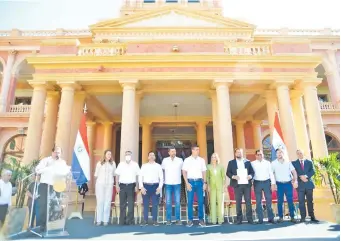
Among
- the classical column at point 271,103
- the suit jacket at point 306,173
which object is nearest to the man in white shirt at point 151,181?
the suit jacket at point 306,173

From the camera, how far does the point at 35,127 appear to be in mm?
8352

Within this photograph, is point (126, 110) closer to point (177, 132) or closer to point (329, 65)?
point (177, 132)

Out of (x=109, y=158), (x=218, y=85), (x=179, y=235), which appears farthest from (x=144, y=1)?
(x=179, y=235)

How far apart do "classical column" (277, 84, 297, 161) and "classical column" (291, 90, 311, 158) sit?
1057mm

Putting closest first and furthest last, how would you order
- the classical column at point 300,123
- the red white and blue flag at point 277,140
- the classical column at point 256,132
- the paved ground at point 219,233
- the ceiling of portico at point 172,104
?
the paved ground at point 219,233 < the red white and blue flag at point 277,140 < the classical column at point 300,123 < the ceiling of portico at point 172,104 < the classical column at point 256,132

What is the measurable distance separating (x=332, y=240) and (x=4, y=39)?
761 inches

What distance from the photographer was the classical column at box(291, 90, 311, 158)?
9094 mm

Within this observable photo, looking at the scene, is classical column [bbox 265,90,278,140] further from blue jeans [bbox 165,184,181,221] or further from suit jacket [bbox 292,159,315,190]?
blue jeans [bbox 165,184,181,221]

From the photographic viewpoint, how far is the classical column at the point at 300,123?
9094 mm

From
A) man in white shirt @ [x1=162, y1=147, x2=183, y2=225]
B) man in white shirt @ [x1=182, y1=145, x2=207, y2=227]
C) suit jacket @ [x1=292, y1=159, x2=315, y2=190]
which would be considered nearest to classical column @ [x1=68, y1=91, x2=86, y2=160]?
man in white shirt @ [x1=162, y1=147, x2=183, y2=225]

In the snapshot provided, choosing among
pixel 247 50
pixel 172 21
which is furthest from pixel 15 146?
pixel 247 50

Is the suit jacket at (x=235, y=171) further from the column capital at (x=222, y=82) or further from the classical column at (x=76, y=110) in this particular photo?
the classical column at (x=76, y=110)

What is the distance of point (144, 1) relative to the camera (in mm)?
18266

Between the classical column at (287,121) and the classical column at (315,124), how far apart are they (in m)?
0.61
